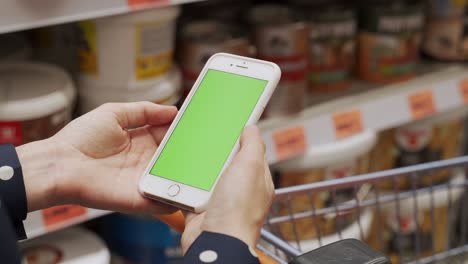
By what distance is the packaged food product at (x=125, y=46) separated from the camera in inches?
46.8

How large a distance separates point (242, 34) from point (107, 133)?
1.81 feet

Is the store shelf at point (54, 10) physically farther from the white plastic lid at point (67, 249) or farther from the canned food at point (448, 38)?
the canned food at point (448, 38)

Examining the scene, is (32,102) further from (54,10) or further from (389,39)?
(389,39)

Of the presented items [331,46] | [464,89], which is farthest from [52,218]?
[464,89]

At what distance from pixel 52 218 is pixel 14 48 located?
358mm

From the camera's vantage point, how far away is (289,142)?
142 centimetres

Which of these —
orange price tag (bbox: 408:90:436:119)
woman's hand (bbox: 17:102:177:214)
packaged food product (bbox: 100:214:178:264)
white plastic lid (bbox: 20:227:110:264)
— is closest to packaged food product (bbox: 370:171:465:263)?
orange price tag (bbox: 408:90:436:119)

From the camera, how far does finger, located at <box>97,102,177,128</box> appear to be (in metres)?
0.85

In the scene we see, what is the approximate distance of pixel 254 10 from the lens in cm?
145

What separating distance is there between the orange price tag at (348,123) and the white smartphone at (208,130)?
65 centimetres

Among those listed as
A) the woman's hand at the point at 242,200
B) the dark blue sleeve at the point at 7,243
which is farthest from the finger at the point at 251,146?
the dark blue sleeve at the point at 7,243

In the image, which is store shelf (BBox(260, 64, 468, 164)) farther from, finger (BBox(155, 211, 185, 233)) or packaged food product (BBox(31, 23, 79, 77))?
finger (BBox(155, 211, 185, 233))

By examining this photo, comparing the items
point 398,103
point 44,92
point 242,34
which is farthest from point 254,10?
point 44,92

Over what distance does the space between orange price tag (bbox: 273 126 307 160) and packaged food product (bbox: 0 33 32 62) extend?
50 centimetres
